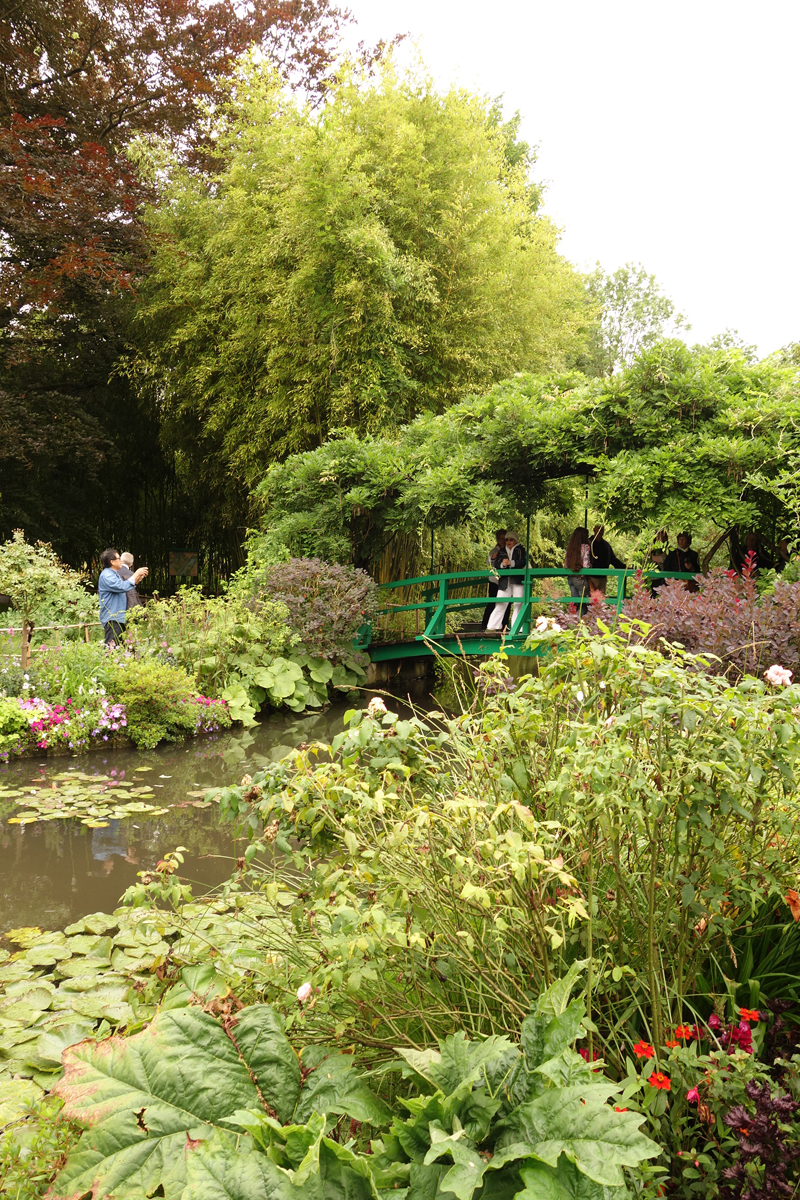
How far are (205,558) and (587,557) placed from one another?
881 cm

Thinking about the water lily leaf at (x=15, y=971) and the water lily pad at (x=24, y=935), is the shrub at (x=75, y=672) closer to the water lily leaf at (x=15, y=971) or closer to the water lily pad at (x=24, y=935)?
the water lily pad at (x=24, y=935)

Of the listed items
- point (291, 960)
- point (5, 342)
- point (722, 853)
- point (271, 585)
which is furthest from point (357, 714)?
point (5, 342)

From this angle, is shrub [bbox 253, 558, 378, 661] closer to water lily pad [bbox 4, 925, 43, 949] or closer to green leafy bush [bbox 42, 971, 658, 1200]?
water lily pad [bbox 4, 925, 43, 949]

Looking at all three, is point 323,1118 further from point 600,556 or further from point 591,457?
point 600,556

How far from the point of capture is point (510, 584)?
8.75 m

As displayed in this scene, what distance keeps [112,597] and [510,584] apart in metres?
4.24

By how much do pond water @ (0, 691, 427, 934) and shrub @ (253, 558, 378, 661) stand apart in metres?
1.96

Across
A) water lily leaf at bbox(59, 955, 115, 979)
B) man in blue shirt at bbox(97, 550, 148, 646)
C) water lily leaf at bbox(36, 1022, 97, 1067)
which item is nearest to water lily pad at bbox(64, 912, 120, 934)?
water lily leaf at bbox(59, 955, 115, 979)

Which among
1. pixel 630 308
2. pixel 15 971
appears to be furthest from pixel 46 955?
Answer: pixel 630 308

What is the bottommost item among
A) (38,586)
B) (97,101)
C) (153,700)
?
(153,700)

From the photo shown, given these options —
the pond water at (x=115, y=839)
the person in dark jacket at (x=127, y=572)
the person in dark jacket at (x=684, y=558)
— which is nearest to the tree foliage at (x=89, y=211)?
the person in dark jacket at (x=127, y=572)

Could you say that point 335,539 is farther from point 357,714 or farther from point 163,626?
point 357,714

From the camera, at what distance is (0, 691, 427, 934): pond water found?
3.75m

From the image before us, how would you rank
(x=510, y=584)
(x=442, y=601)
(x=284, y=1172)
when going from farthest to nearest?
(x=442, y=601) < (x=510, y=584) < (x=284, y=1172)
